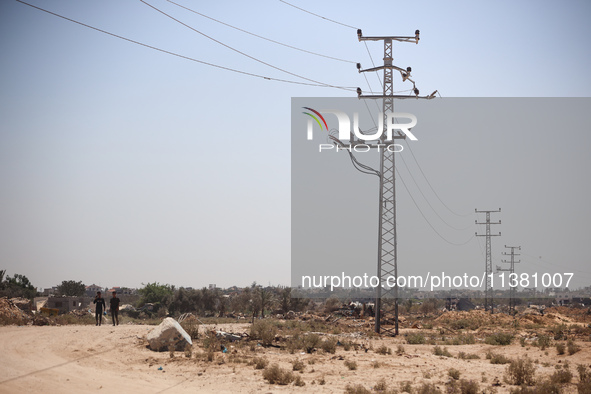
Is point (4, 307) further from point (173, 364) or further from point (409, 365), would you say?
point (409, 365)

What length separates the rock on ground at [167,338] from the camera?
2003 cm

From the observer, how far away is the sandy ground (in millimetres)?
13797

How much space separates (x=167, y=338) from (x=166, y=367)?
3.17 meters

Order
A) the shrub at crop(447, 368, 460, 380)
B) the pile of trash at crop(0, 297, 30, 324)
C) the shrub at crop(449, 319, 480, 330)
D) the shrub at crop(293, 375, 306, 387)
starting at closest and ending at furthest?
1. the shrub at crop(293, 375, 306, 387)
2. the shrub at crop(447, 368, 460, 380)
3. the pile of trash at crop(0, 297, 30, 324)
4. the shrub at crop(449, 319, 480, 330)

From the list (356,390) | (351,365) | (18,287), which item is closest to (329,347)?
(351,365)

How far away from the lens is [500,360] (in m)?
20.9

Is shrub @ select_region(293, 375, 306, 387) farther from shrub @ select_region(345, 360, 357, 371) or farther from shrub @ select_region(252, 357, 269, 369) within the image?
shrub @ select_region(345, 360, 357, 371)

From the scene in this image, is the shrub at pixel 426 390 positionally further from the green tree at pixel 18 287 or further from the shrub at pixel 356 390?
the green tree at pixel 18 287

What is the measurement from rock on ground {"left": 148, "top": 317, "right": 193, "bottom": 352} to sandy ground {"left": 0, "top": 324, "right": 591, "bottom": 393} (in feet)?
1.73

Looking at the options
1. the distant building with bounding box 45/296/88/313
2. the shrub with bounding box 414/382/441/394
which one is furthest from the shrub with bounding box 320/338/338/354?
the distant building with bounding box 45/296/88/313

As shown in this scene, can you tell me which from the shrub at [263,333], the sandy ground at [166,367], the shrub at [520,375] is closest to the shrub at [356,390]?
the sandy ground at [166,367]

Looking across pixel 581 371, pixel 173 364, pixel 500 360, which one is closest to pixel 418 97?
pixel 500 360

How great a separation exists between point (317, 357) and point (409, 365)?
377 centimetres

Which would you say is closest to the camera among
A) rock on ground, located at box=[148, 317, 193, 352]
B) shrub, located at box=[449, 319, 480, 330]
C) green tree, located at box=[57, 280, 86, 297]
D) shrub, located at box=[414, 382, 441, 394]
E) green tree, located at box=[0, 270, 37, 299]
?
shrub, located at box=[414, 382, 441, 394]
